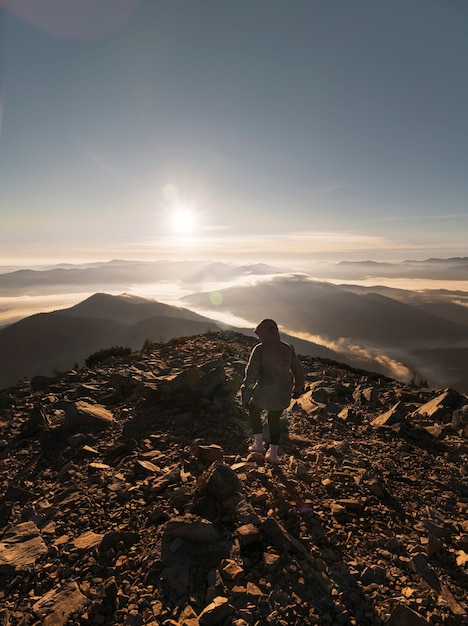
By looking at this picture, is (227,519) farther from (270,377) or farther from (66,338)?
(66,338)

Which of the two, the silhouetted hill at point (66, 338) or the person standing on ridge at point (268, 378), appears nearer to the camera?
the person standing on ridge at point (268, 378)

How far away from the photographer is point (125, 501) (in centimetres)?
482

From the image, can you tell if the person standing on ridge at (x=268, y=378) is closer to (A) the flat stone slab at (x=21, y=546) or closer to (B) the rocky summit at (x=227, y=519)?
(B) the rocky summit at (x=227, y=519)

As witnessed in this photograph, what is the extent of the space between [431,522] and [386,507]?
55cm

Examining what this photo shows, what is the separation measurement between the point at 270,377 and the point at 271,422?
2.69 feet

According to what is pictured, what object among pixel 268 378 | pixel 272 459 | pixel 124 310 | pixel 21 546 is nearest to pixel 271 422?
pixel 272 459

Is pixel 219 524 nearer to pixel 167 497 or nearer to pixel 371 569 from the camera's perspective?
pixel 167 497

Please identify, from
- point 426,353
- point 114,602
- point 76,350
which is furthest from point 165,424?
point 426,353

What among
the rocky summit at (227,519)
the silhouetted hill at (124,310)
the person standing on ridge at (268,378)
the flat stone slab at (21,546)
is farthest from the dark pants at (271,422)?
the silhouetted hill at (124,310)

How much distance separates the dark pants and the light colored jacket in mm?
97

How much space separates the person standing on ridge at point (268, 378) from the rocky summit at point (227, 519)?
784 millimetres

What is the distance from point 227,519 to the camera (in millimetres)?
4117

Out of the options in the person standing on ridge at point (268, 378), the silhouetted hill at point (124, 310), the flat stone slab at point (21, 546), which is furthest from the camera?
the silhouetted hill at point (124, 310)

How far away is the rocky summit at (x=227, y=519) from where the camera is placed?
3152 millimetres
